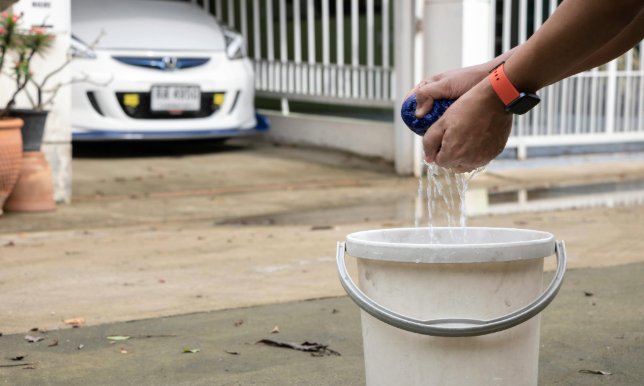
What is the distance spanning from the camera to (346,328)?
4.11 m

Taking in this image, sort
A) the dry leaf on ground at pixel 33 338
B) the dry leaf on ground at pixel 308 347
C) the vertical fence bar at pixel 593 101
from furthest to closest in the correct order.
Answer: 1. the vertical fence bar at pixel 593 101
2. the dry leaf on ground at pixel 33 338
3. the dry leaf on ground at pixel 308 347

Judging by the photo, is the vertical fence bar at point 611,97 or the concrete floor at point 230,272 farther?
the vertical fence bar at point 611,97

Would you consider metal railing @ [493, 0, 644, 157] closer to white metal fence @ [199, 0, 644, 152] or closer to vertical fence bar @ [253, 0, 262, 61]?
white metal fence @ [199, 0, 644, 152]

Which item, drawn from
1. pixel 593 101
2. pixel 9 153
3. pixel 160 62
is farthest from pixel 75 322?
pixel 593 101

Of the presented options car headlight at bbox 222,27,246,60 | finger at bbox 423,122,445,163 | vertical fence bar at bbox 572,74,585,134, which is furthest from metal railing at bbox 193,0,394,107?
finger at bbox 423,122,445,163

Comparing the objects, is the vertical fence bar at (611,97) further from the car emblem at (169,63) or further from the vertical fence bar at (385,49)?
the car emblem at (169,63)

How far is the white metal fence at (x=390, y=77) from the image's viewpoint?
10.1m

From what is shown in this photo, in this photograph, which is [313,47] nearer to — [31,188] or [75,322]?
[31,188]

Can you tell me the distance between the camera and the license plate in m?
9.55

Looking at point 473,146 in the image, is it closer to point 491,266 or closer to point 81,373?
point 491,266

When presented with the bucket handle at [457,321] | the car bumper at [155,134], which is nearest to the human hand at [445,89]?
the bucket handle at [457,321]

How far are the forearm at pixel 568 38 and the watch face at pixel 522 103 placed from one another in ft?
0.09

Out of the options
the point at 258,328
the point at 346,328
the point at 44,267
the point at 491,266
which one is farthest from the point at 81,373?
the point at 44,267

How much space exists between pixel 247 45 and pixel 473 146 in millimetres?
9987
